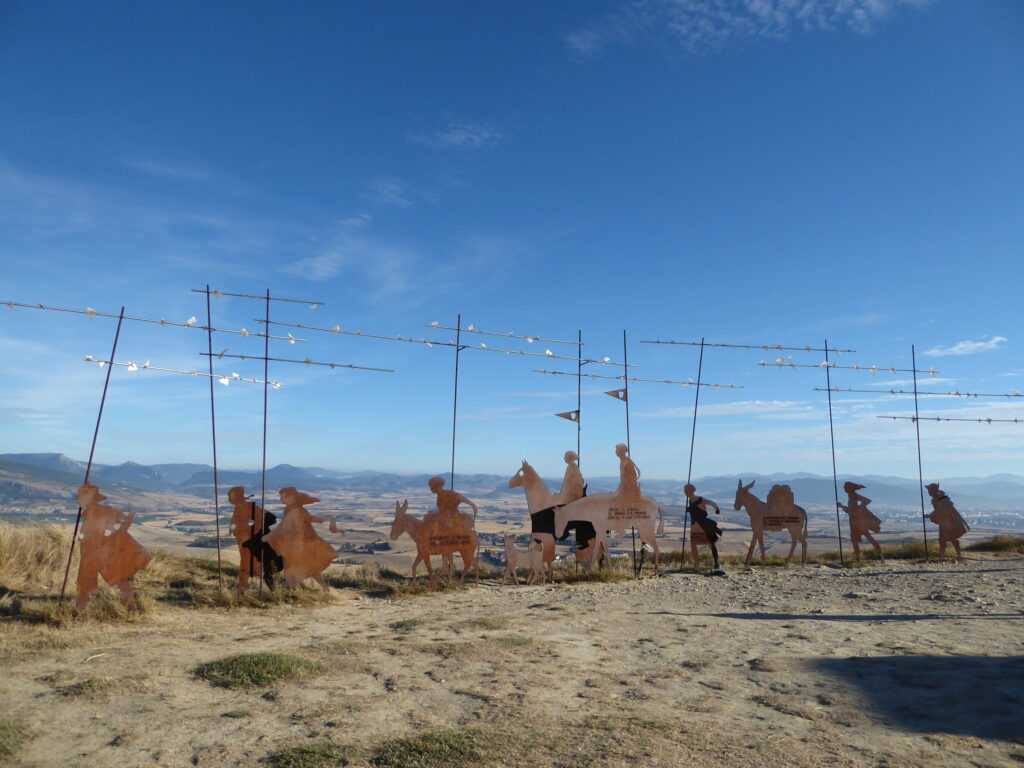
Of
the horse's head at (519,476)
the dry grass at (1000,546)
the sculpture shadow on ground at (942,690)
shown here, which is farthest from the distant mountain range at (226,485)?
the sculpture shadow on ground at (942,690)

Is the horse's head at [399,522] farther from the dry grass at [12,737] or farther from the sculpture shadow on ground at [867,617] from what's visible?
the dry grass at [12,737]

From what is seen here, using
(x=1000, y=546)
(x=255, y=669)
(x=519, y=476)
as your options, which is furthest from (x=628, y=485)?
(x=1000, y=546)

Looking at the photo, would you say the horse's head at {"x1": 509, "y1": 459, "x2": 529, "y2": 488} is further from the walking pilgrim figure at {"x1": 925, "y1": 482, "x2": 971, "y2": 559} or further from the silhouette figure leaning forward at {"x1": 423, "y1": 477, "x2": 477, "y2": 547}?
the walking pilgrim figure at {"x1": 925, "y1": 482, "x2": 971, "y2": 559}

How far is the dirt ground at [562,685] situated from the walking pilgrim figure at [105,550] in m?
0.75

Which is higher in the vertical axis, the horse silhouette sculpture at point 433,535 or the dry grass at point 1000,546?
the horse silhouette sculpture at point 433,535

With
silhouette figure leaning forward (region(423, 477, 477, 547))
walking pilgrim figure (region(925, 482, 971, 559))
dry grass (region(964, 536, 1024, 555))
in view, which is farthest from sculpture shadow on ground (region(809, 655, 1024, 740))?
dry grass (region(964, 536, 1024, 555))

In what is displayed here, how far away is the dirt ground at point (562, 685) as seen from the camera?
504 centimetres

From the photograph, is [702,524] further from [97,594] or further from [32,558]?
[32,558]

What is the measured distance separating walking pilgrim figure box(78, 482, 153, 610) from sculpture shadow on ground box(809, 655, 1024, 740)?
9.06 metres

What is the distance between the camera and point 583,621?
970cm

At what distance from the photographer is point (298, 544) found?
37.0ft

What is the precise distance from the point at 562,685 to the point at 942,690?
3.44 meters

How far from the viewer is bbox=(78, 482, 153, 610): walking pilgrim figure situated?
9633mm

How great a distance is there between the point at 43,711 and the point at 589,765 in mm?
4617
